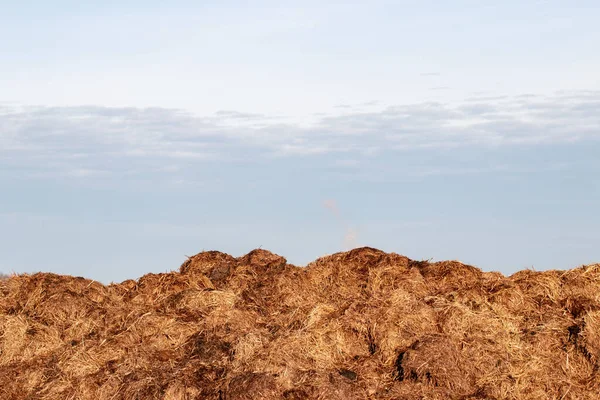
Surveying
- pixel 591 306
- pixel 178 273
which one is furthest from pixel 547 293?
pixel 178 273

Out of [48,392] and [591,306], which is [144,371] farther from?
[591,306]

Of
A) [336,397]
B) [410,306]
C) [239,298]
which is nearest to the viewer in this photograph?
[336,397]

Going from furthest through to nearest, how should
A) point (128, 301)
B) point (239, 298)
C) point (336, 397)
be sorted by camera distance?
1. point (128, 301)
2. point (239, 298)
3. point (336, 397)

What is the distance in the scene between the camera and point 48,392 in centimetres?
1570

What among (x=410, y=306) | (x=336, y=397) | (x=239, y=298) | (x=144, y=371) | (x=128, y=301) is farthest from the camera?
(x=128, y=301)

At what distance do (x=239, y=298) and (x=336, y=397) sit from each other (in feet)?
15.0

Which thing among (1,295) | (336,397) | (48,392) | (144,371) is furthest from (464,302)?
(1,295)

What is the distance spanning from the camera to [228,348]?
52.2 ft

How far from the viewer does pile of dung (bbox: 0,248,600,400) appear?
15.1 metres

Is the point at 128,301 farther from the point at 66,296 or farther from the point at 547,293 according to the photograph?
the point at 547,293

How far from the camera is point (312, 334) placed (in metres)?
16.2

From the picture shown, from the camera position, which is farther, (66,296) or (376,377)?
(66,296)

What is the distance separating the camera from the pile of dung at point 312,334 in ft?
49.6

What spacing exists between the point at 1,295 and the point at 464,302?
1133cm
